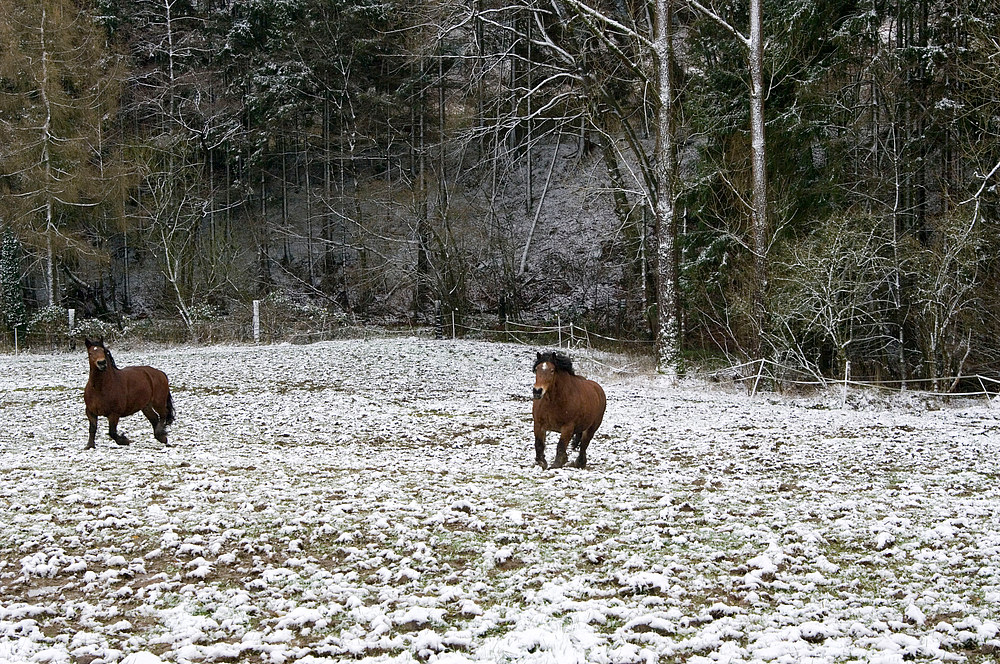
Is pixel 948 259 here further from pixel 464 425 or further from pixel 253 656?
pixel 253 656

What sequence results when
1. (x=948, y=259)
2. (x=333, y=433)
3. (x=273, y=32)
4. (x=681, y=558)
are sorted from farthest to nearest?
(x=273, y=32), (x=948, y=259), (x=333, y=433), (x=681, y=558)

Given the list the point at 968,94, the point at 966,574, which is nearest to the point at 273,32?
the point at 968,94

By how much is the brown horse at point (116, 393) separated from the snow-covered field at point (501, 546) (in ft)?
2.02

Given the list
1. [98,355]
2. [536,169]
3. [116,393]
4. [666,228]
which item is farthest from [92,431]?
[536,169]

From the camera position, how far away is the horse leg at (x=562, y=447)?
9.20m

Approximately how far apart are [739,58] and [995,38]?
6.98m

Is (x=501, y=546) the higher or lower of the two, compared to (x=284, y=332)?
lower

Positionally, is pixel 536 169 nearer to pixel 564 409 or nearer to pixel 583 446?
pixel 583 446

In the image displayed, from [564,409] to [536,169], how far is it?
120 ft

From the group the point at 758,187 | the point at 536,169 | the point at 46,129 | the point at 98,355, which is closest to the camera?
the point at 98,355

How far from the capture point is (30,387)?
1845 centimetres

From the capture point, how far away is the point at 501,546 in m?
6.00

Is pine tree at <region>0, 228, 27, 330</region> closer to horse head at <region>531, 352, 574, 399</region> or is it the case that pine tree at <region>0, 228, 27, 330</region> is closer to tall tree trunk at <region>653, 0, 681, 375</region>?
tall tree trunk at <region>653, 0, 681, 375</region>

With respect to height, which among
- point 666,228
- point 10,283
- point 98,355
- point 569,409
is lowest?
point 569,409
